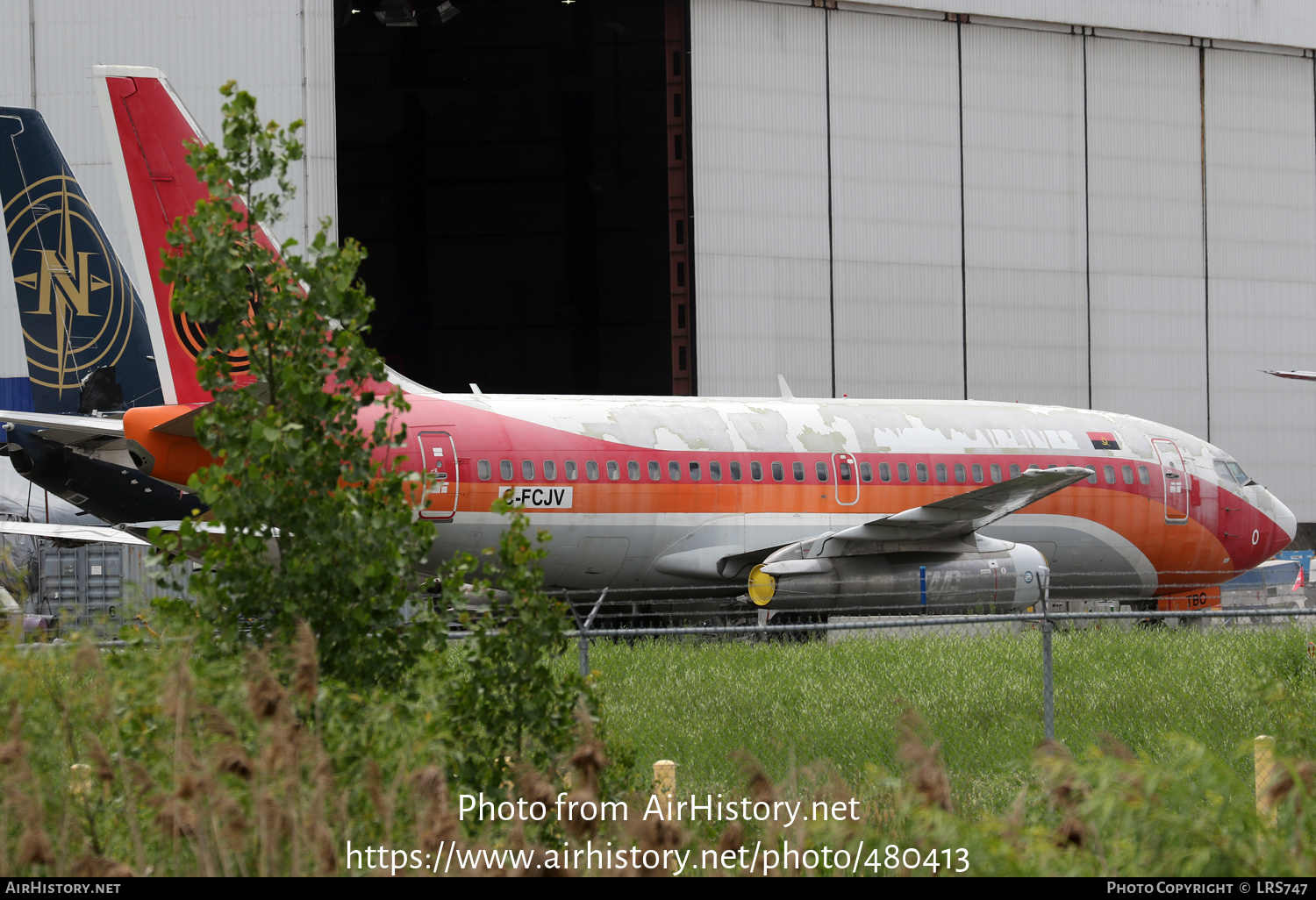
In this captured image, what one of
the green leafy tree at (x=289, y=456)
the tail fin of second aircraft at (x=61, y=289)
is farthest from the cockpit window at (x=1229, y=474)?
the green leafy tree at (x=289, y=456)

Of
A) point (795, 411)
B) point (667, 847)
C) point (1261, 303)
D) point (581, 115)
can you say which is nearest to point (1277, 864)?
point (667, 847)

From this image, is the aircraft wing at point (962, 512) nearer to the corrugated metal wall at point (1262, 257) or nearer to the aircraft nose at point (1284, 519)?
the aircraft nose at point (1284, 519)

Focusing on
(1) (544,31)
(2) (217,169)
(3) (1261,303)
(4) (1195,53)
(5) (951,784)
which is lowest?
(5) (951,784)

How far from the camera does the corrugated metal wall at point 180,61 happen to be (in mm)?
25922

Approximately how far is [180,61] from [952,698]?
22.2m

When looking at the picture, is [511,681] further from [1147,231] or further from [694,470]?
[1147,231]

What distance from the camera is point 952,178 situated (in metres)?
30.4

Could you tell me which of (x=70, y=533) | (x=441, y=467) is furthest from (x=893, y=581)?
(x=70, y=533)

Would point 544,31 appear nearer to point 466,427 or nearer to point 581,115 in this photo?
point 581,115

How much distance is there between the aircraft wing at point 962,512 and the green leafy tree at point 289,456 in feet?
37.8

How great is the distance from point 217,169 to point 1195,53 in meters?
32.2

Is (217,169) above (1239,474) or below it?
above

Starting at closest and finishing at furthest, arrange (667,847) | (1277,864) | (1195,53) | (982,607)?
1. (1277,864)
2. (667,847)
3. (982,607)
4. (1195,53)

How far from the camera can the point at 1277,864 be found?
162 inches
